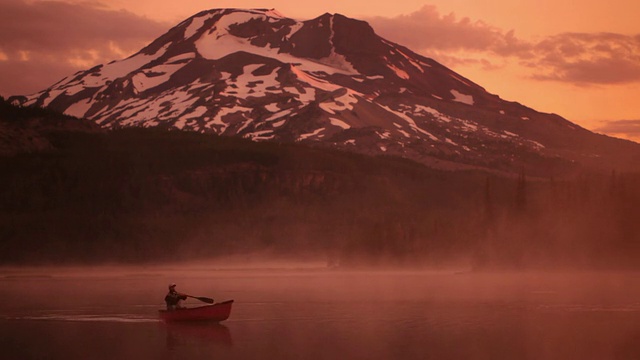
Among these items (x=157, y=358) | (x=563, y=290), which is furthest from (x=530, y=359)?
(x=563, y=290)

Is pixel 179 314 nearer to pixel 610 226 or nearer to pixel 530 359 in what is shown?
pixel 530 359

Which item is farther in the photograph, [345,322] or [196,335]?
[345,322]

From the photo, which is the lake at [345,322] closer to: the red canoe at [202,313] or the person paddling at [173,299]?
the red canoe at [202,313]

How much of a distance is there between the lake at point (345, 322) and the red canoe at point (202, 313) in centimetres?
71

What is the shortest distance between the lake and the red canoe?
71cm

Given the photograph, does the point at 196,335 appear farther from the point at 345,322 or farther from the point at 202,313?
the point at 345,322

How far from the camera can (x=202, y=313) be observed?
279ft

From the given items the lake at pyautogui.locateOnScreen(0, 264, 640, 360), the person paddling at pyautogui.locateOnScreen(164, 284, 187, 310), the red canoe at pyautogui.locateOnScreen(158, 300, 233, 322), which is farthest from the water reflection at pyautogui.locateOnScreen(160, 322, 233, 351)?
the person paddling at pyautogui.locateOnScreen(164, 284, 187, 310)

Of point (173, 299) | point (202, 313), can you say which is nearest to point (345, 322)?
point (202, 313)

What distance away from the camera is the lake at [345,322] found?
69.4 metres

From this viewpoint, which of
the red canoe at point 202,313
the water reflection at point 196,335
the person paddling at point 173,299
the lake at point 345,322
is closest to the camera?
the lake at point 345,322

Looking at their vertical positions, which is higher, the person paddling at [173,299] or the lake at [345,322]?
the person paddling at [173,299]

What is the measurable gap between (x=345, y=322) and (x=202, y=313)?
1019 cm

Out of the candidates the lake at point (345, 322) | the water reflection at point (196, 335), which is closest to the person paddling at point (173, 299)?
the water reflection at point (196, 335)
